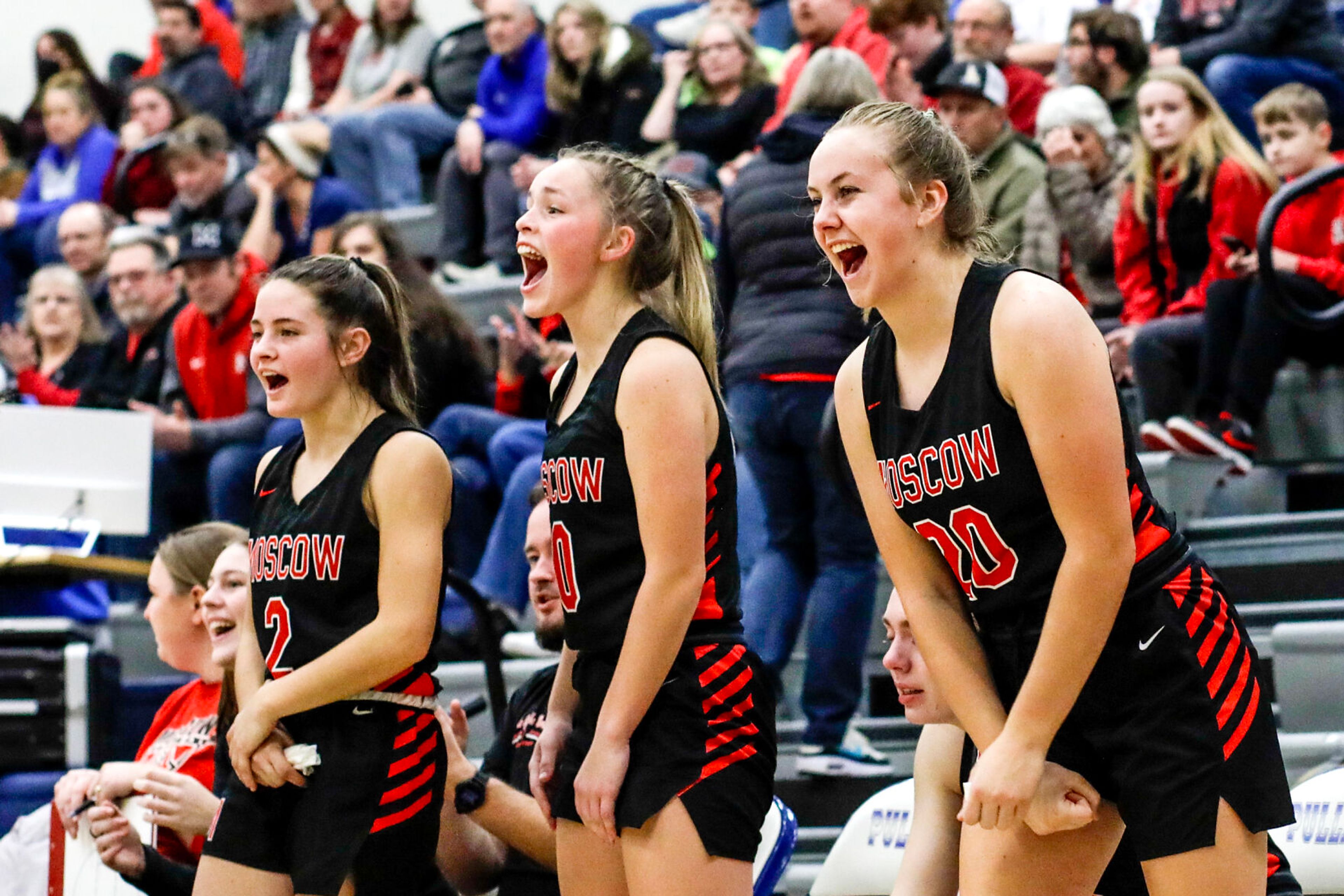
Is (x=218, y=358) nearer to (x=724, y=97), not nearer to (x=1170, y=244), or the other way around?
(x=724, y=97)

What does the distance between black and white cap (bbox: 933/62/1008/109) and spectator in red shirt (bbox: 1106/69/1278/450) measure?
0.45 metres

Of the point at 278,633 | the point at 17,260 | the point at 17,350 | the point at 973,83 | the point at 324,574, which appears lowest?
the point at 17,260

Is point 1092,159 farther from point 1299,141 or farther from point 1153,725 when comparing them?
point 1153,725

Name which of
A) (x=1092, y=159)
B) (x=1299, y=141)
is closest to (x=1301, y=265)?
(x=1299, y=141)

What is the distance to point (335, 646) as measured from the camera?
2682 millimetres

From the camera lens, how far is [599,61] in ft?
24.5

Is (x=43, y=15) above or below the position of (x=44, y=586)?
above

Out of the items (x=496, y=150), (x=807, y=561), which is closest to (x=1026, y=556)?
(x=807, y=561)

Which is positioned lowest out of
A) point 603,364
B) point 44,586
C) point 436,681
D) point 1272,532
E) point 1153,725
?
point 44,586

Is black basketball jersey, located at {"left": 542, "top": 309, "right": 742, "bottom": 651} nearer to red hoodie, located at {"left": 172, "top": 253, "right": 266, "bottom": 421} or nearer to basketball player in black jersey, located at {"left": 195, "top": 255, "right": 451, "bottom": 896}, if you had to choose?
basketball player in black jersey, located at {"left": 195, "top": 255, "right": 451, "bottom": 896}

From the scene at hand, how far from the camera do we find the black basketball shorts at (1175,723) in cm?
206

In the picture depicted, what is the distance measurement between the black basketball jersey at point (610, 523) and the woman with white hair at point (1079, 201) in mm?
3236

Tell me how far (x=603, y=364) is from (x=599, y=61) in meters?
5.22

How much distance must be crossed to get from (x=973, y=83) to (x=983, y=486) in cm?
373
